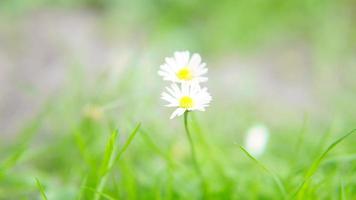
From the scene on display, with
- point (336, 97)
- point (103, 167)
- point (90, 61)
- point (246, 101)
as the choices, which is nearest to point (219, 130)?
Answer: point (246, 101)

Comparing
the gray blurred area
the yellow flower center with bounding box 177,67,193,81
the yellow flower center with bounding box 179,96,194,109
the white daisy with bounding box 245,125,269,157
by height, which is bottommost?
the yellow flower center with bounding box 179,96,194,109

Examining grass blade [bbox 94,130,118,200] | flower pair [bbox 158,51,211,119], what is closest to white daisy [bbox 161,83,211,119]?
flower pair [bbox 158,51,211,119]

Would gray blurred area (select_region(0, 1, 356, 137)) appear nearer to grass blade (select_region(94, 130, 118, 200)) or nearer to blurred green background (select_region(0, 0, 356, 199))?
blurred green background (select_region(0, 0, 356, 199))

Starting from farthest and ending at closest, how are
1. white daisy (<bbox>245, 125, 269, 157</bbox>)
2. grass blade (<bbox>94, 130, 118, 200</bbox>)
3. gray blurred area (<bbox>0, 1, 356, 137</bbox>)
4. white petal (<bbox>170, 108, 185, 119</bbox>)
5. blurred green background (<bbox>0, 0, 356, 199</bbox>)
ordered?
gray blurred area (<bbox>0, 1, 356, 137</bbox>) → white daisy (<bbox>245, 125, 269, 157</bbox>) → blurred green background (<bbox>0, 0, 356, 199</bbox>) → grass blade (<bbox>94, 130, 118, 200</bbox>) → white petal (<bbox>170, 108, 185, 119</bbox>)

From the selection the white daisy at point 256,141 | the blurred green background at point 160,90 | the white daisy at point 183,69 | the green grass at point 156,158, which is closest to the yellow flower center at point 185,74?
the white daisy at point 183,69

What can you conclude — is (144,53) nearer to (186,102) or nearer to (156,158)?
(156,158)

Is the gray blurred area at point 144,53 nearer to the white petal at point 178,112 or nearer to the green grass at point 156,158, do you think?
the green grass at point 156,158
